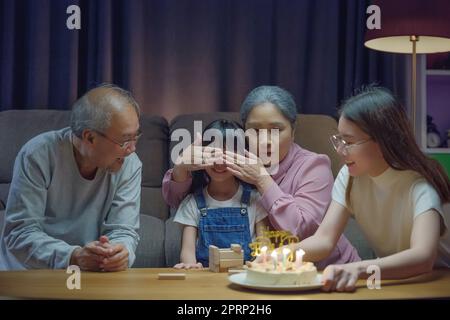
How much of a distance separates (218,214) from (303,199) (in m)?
Result: 0.27

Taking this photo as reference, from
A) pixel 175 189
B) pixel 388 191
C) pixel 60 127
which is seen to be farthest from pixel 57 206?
pixel 60 127

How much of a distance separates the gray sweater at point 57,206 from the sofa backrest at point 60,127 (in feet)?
3.06

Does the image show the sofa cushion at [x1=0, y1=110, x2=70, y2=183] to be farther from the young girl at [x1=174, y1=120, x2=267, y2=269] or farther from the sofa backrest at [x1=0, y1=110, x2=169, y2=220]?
the young girl at [x1=174, y1=120, x2=267, y2=269]

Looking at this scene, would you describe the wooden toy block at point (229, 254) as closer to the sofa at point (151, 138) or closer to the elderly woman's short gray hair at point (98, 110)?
the elderly woman's short gray hair at point (98, 110)

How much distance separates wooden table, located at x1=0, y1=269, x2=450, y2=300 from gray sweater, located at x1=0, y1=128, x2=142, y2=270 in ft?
0.88

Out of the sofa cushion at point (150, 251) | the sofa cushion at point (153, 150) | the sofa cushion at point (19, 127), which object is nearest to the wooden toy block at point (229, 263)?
the sofa cushion at point (150, 251)

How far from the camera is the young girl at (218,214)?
1822 mm

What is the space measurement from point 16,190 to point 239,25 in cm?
182

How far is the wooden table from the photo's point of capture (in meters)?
1.09

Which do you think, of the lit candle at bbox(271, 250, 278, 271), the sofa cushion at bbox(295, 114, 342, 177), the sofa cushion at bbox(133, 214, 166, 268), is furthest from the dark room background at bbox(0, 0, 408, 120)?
the lit candle at bbox(271, 250, 278, 271)

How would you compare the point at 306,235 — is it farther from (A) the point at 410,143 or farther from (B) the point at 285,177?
Answer: (A) the point at 410,143

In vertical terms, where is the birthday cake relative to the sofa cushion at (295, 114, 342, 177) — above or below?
below
